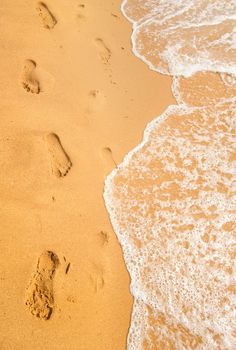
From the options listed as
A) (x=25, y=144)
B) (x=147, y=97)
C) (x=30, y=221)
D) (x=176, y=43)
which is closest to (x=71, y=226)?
(x=30, y=221)

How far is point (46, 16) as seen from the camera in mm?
4711

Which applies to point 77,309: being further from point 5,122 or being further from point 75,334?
point 5,122

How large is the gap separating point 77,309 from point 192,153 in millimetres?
1829

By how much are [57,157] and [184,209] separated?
123 cm

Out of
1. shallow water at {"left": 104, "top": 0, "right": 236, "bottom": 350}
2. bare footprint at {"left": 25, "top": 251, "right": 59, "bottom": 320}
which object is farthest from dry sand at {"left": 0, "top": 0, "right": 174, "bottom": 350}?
shallow water at {"left": 104, "top": 0, "right": 236, "bottom": 350}

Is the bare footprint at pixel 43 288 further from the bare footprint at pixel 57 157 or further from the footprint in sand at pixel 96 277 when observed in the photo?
the bare footprint at pixel 57 157

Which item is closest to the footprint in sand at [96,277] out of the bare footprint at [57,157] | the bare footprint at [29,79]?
the bare footprint at [57,157]

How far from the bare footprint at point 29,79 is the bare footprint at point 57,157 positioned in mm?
648

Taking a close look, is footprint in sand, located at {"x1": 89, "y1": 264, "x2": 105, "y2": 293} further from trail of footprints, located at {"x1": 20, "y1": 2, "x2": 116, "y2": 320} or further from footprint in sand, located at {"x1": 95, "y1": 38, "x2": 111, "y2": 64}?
footprint in sand, located at {"x1": 95, "y1": 38, "x2": 111, "y2": 64}

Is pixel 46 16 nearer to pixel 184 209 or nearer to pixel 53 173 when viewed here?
pixel 53 173

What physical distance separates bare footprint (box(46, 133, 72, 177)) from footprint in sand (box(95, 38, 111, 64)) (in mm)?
1455

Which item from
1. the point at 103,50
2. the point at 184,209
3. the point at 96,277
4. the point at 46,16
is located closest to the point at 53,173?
the point at 96,277

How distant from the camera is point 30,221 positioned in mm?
2896

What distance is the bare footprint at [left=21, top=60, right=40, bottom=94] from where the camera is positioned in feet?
12.3
